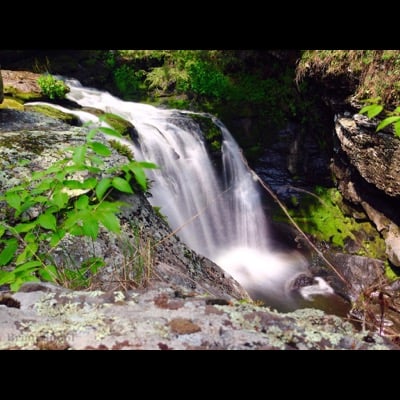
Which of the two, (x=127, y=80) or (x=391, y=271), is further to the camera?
(x=127, y=80)

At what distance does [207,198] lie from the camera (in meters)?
9.66

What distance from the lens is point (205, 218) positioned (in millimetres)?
9719

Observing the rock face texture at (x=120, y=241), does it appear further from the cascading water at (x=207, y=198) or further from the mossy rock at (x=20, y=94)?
the cascading water at (x=207, y=198)

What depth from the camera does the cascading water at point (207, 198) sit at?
8.32m

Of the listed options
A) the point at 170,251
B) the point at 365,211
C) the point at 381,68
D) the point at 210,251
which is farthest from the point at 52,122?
the point at 365,211

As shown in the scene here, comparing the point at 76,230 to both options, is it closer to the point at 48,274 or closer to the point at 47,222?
the point at 47,222

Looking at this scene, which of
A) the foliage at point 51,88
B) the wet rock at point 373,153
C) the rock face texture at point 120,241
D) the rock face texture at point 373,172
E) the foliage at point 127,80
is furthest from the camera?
the foliage at point 127,80

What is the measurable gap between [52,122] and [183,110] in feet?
23.7

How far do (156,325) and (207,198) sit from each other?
27.9 ft

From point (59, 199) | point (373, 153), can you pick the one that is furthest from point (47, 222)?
point (373, 153)

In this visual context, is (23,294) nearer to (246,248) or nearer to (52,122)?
(52,122)

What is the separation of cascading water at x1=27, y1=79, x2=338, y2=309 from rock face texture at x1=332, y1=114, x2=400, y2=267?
2268 mm

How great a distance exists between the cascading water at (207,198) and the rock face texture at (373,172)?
2.27 metres

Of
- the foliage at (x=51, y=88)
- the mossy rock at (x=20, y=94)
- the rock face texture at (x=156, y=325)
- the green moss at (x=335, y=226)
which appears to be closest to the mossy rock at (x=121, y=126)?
the foliage at (x=51, y=88)
